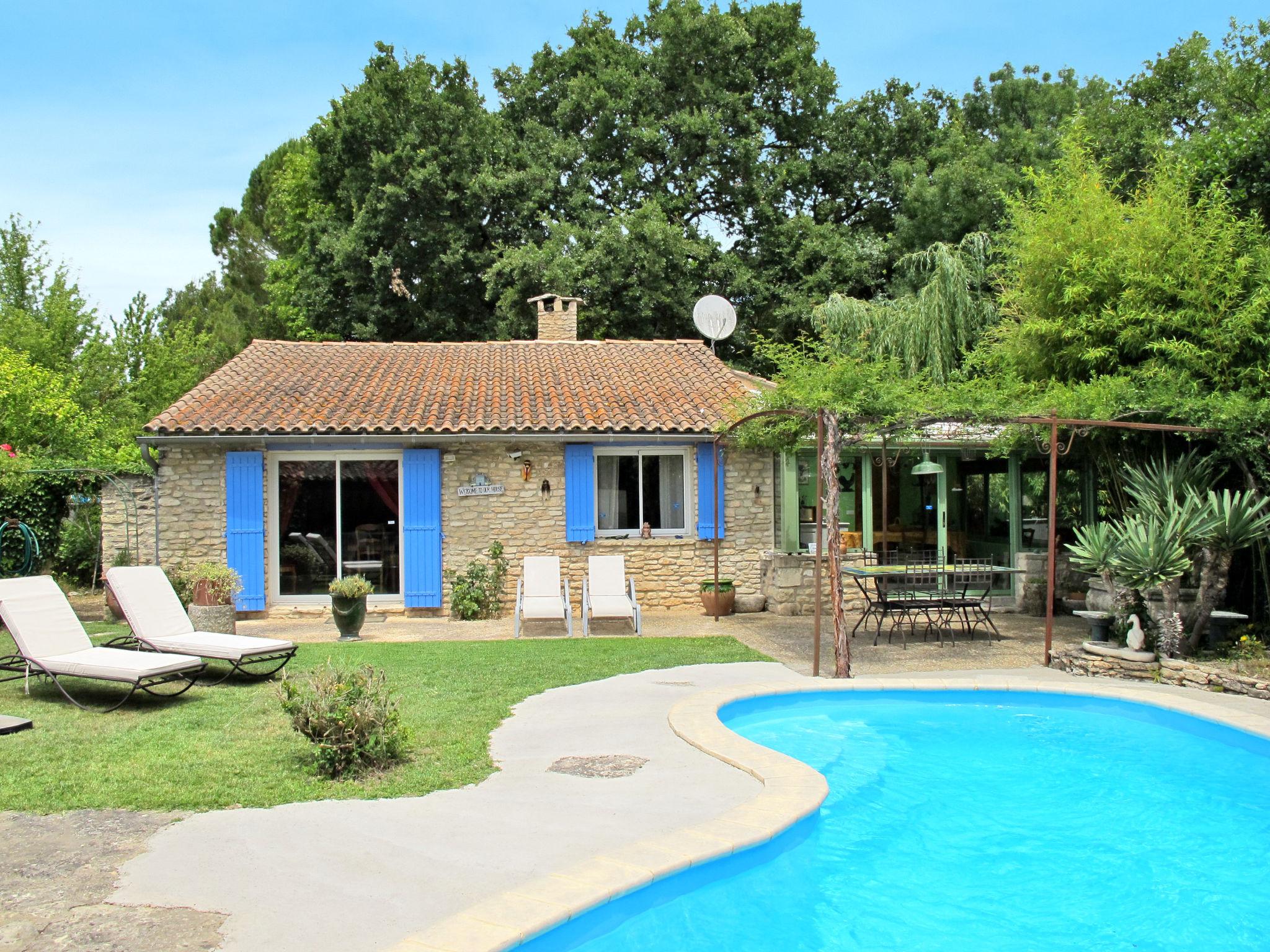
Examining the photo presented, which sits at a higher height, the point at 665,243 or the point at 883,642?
the point at 665,243

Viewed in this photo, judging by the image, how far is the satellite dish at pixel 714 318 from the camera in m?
19.7

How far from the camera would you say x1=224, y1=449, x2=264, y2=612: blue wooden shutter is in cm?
1418

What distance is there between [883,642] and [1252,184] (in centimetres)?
765

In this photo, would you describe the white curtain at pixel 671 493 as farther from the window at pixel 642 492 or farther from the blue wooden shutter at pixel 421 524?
the blue wooden shutter at pixel 421 524

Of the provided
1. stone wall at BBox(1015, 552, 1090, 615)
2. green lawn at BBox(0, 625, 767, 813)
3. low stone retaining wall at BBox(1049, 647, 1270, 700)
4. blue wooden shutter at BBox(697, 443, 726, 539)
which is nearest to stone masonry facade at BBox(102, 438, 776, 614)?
blue wooden shutter at BBox(697, 443, 726, 539)

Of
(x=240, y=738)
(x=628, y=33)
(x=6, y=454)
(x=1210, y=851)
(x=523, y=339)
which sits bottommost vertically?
(x=1210, y=851)

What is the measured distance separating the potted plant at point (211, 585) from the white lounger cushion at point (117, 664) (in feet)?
11.7

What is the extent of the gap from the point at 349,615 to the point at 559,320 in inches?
377

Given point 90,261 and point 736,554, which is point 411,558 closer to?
point 736,554

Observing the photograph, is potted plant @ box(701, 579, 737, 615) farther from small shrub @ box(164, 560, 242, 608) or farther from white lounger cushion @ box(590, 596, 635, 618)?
small shrub @ box(164, 560, 242, 608)

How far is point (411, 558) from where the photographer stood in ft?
47.9

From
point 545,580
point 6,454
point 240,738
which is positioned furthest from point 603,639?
point 6,454

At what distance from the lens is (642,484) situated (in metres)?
15.5

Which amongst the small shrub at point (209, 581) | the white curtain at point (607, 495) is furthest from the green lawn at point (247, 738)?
the white curtain at point (607, 495)
